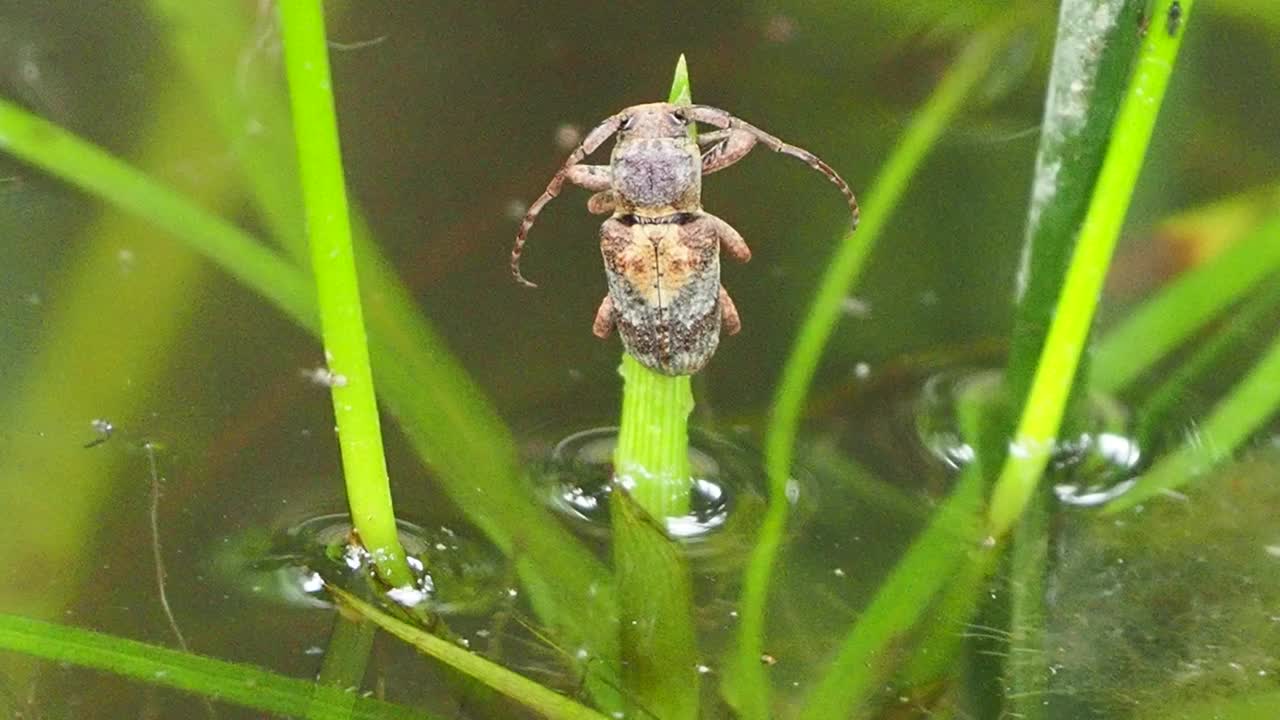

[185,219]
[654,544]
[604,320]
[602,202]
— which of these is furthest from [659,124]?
[185,219]

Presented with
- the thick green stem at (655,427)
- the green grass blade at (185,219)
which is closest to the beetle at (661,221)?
the thick green stem at (655,427)

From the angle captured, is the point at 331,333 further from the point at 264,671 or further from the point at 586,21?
the point at 586,21

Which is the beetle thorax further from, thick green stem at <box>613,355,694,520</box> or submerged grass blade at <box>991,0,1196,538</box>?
submerged grass blade at <box>991,0,1196,538</box>

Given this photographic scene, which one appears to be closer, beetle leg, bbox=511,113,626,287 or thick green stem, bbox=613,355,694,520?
thick green stem, bbox=613,355,694,520

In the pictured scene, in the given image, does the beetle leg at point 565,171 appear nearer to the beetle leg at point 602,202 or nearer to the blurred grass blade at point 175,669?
the beetle leg at point 602,202

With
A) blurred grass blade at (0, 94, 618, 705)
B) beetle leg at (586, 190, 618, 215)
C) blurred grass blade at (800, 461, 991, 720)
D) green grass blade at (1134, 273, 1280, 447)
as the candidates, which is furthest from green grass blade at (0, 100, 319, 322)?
green grass blade at (1134, 273, 1280, 447)
